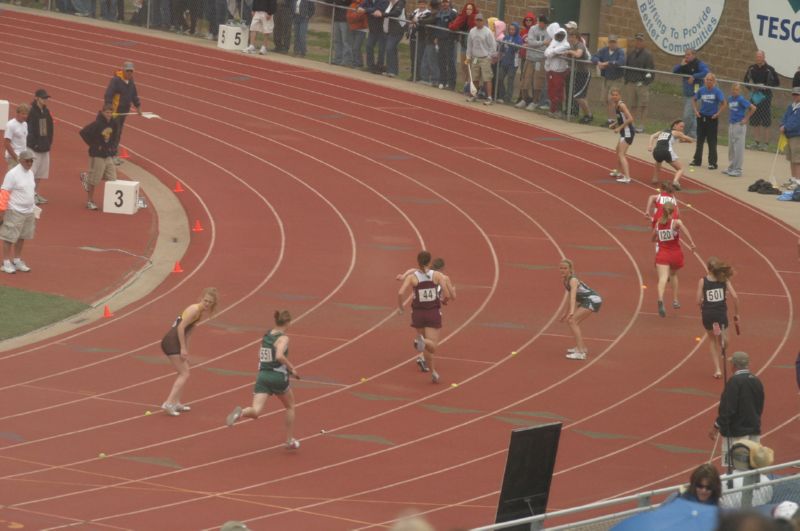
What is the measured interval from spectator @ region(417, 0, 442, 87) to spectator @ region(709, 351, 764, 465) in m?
18.1

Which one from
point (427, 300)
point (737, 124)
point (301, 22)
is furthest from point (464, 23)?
point (427, 300)

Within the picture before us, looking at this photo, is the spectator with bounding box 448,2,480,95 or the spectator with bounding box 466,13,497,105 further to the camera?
the spectator with bounding box 448,2,480,95

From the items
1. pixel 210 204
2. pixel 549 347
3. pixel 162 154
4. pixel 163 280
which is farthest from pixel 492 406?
pixel 162 154

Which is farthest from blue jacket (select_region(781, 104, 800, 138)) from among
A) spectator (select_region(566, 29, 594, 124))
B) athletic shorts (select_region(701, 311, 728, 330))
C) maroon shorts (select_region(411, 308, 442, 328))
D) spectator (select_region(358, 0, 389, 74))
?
maroon shorts (select_region(411, 308, 442, 328))

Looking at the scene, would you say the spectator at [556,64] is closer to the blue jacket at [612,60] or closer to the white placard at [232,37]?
the blue jacket at [612,60]

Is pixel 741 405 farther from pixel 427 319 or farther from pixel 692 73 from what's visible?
pixel 692 73

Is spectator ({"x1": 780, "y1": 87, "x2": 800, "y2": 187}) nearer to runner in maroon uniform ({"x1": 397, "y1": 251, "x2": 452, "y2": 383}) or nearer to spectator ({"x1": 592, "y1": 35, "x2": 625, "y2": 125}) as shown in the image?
spectator ({"x1": 592, "y1": 35, "x2": 625, "y2": 125})

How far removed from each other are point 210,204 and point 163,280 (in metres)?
3.70

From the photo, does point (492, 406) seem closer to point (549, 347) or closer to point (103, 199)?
point (549, 347)

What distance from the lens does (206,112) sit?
29.3m

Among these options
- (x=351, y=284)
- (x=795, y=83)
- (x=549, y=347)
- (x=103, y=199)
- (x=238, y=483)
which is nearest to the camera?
(x=238, y=483)

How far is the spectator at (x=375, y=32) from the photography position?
31.6 meters

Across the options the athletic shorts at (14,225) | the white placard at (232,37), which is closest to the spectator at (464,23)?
the white placard at (232,37)

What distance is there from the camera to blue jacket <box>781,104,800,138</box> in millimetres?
24750
